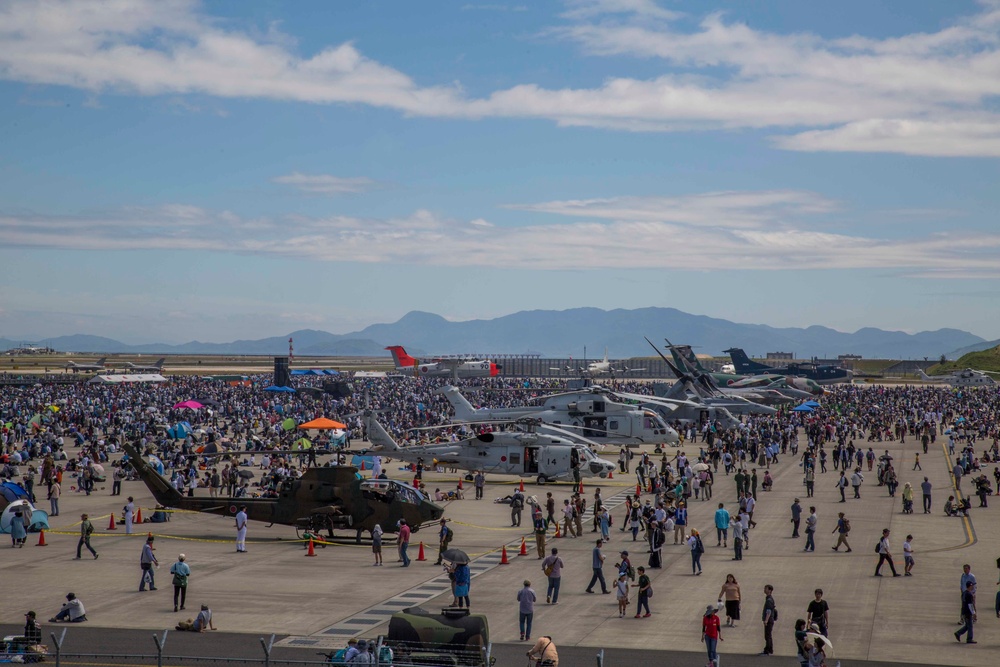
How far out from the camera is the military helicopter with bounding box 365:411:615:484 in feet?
129

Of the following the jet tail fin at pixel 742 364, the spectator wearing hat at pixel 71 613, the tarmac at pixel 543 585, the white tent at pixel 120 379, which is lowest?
the tarmac at pixel 543 585

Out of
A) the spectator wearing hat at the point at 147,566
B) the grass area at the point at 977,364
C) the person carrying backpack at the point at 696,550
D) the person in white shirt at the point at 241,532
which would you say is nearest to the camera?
the spectator wearing hat at the point at 147,566

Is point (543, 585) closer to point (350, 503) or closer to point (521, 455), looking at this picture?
point (350, 503)

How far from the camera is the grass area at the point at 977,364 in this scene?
150 metres

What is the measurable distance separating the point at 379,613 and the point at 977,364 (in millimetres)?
153911

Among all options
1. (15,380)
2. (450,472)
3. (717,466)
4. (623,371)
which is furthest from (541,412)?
(623,371)

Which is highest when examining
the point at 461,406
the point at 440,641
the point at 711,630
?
the point at 461,406

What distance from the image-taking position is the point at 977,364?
6043 inches

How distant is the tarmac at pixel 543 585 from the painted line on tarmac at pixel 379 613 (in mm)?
53

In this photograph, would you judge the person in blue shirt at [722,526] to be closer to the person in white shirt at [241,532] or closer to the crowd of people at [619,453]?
the crowd of people at [619,453]

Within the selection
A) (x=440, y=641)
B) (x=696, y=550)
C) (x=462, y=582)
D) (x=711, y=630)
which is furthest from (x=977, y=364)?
(x=440, y=641)

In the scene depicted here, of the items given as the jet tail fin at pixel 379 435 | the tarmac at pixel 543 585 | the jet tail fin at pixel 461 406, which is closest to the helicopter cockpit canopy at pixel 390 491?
the tarmac at pixel 543 585

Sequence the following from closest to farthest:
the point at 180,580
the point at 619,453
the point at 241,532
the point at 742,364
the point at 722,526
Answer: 1. the point at 180,580
2. the point at 241,532
3. the point at 722,526
4. the point at 619,453
5. the point at 742,364

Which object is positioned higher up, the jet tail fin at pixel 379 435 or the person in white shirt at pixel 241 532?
the jet tail fin at pixel 379 435
